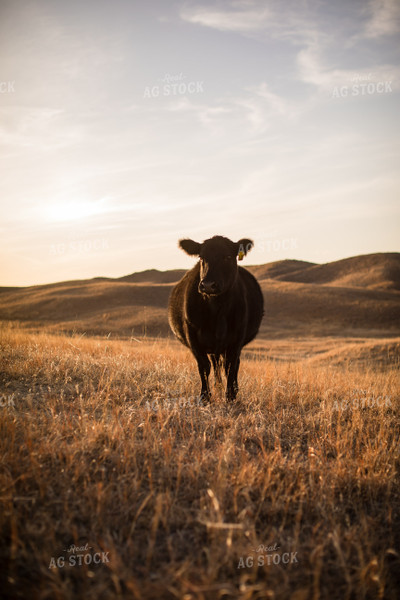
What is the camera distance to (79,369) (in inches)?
254

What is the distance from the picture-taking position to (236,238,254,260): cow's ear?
5.60m

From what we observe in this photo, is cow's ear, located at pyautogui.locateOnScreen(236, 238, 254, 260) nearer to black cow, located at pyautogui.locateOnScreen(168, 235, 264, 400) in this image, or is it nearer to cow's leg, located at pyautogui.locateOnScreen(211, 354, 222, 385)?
black cow, located at pyautogui.locateOnScreen(168, 235, 264, 400)

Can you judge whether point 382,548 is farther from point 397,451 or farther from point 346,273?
point 346,273

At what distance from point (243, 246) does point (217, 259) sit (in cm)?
70

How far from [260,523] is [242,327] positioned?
324cm

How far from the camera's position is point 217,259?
517 centimetres

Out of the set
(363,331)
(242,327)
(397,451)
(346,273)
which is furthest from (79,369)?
(346,273)
